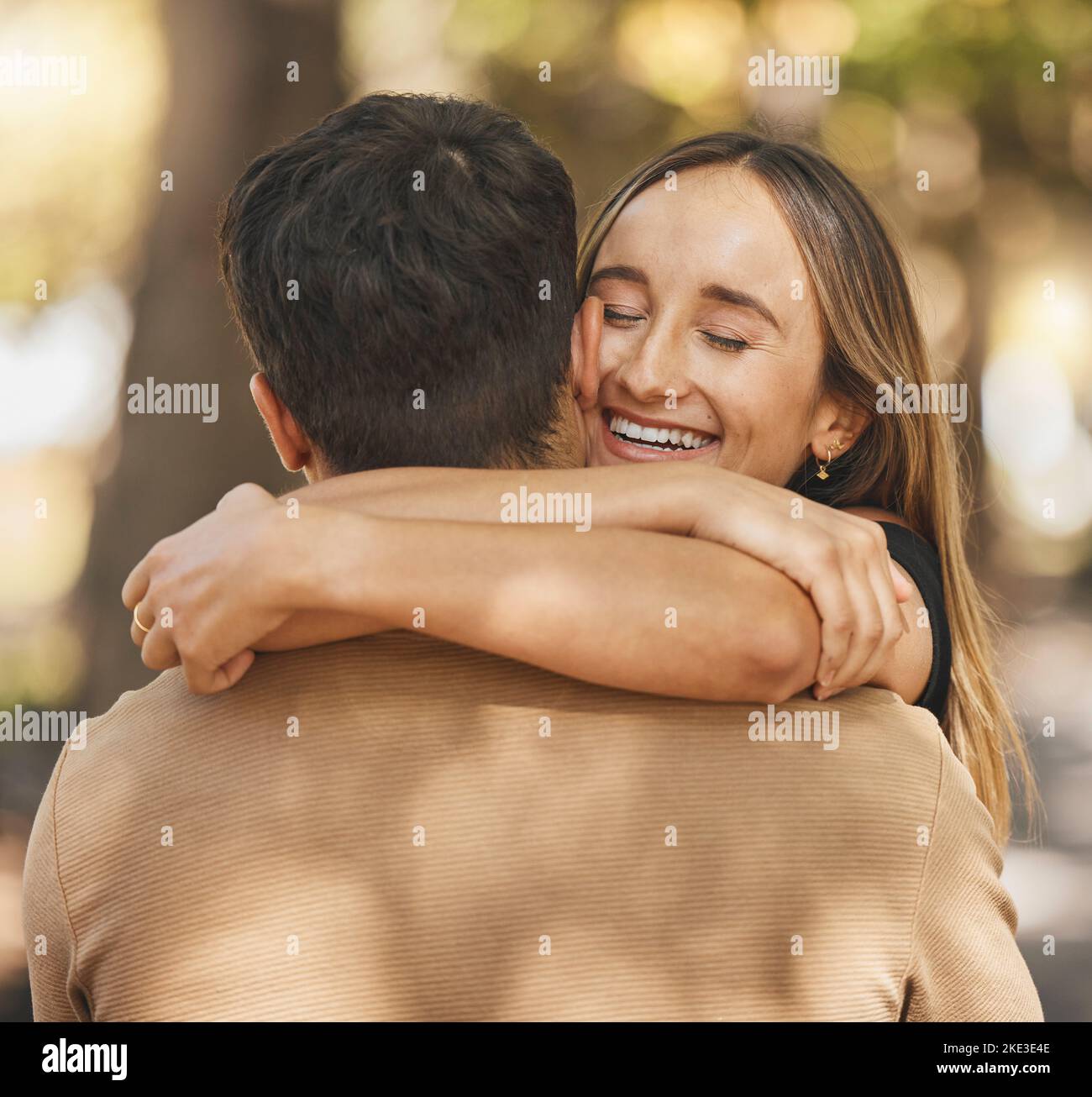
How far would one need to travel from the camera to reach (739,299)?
302 cm

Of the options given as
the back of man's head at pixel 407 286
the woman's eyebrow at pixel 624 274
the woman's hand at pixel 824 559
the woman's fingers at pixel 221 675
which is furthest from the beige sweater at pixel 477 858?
the woman's eyebrow at pixel 624 274

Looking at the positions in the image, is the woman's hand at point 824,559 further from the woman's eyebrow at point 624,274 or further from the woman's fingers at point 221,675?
the woman's eyebrow at point 624,274

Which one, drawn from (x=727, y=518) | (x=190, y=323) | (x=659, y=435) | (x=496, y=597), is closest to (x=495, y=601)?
(x=496, y=597)

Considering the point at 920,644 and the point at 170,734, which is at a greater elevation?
the point at 920,644

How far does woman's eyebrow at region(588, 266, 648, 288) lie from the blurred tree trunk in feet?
10.8

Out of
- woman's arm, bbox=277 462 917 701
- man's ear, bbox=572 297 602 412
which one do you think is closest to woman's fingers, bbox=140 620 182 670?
woman's arm, bbox=277 462 917 701

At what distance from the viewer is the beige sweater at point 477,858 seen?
1.68m

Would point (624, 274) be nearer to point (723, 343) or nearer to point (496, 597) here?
point (723, 343)

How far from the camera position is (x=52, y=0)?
860cm

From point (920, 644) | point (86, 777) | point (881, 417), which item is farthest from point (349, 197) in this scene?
point (881, 417)

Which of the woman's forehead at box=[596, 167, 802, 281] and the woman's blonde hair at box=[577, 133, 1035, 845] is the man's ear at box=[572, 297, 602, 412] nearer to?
the woman's forehead at box=[596, 167, 802, 281]

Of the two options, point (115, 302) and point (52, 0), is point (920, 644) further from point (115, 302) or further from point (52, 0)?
point (52, 0)

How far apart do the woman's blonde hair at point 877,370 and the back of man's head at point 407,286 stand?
128 cm

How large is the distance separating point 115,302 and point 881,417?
469 centimetres
